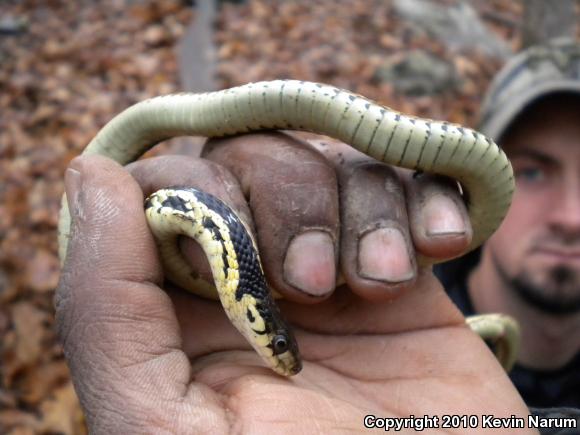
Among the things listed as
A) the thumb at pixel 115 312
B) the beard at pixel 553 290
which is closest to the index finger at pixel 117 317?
the thumb at pixel 115 312

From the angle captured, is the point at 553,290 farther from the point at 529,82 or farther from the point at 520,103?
the point at 529,82

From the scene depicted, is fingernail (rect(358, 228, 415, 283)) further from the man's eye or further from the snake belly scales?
the man's eye

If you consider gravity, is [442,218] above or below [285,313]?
above

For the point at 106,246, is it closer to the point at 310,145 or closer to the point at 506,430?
the point at 310,145

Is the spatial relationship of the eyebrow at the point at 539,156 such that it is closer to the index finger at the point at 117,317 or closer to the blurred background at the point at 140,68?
the index finger at the point at 117,317

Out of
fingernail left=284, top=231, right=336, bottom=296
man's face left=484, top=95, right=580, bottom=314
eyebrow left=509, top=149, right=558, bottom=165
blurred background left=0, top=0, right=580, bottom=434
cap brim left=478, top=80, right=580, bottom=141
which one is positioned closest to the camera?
fingernail left=284, top=231, right=336, bottom=296

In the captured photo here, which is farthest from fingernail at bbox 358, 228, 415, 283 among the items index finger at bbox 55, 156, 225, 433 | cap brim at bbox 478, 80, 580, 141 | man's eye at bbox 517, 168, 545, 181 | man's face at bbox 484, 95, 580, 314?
cap brim at bbox 478, 80, 580, 141

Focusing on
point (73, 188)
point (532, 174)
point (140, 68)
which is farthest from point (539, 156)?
point (140, 68)
